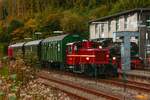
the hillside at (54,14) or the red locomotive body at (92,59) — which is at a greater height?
the hillside at (54,14)

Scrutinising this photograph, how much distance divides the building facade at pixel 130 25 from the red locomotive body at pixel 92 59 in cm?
1268

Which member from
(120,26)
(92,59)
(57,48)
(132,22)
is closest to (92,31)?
(120,26)

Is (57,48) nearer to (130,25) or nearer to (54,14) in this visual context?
(130,25)

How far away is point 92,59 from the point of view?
32.5 m

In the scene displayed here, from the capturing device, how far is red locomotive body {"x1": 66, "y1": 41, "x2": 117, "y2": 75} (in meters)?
32.4

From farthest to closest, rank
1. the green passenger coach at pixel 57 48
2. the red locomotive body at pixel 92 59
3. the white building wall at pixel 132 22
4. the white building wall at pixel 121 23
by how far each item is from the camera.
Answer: the white building wall at pixel 121 23, the white building wall at pixel 132 22, the green passenger coach at pixel 57 48, the red locomotive body at pixel 92 59

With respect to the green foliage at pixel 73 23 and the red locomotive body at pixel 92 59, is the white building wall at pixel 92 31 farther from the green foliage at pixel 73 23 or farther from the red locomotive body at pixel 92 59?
the red locomotive body at pixel 92 59

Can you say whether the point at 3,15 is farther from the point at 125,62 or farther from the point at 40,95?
the point at 40,95

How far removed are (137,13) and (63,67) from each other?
15.8 m

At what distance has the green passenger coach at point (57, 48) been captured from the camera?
3975cm

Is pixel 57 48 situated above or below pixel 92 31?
below

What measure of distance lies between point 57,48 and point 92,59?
9.04 meters

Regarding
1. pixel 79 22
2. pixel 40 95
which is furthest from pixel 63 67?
pixel 79 22

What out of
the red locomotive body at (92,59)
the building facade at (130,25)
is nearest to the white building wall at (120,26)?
the building facade at (130,25)
